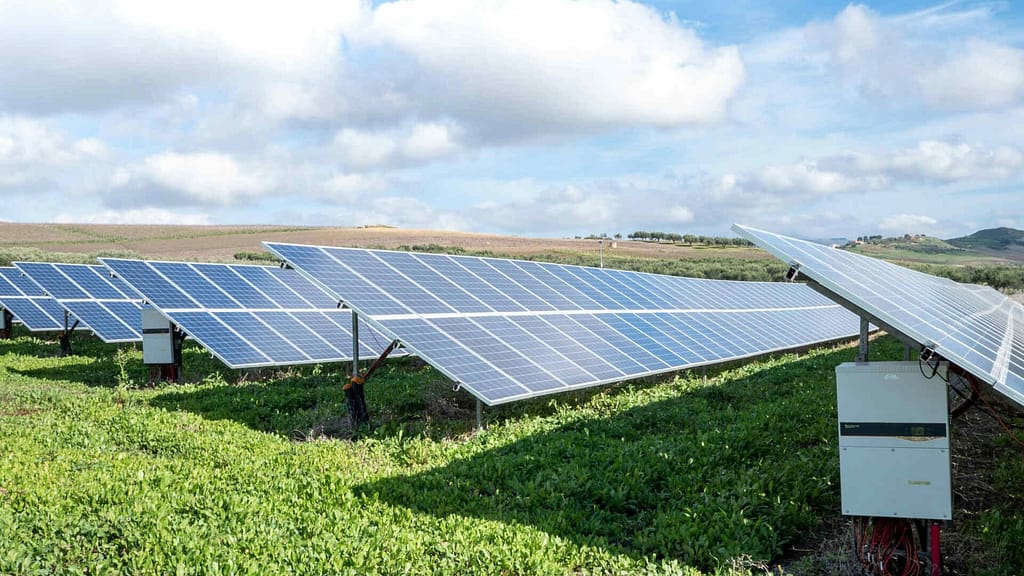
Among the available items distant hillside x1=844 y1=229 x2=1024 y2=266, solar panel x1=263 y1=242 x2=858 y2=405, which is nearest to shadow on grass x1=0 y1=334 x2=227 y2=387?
solar panel x1=263 y1=242 x2=858 y2=405

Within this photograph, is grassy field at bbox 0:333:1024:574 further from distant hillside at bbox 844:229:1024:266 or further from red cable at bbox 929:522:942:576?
distant hillside at bbox 844:229:1024:266

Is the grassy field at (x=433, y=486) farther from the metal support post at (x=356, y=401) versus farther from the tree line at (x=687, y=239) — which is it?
the tree line at (x=687, y=239)

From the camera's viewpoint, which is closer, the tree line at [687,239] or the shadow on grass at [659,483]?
the shadow on grass at [659,483]

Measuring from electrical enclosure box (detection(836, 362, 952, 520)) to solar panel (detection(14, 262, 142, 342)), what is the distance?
64.7ft

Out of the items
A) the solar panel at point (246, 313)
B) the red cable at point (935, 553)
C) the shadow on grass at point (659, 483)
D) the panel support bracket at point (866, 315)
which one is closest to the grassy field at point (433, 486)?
the shadow on grass at point (659, 483)

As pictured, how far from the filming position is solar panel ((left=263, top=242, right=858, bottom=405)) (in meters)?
11.6

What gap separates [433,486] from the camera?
8492mm

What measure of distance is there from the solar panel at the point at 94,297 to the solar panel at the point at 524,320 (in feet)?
35.7

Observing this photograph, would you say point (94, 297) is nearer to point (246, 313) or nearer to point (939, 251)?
point (246, 313)

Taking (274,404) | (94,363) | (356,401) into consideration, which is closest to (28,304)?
(94,363)

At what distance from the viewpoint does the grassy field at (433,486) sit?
6450mm

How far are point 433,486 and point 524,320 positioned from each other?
629 centimetres

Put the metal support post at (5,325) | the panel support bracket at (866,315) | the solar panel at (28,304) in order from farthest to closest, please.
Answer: the metal support post at (5,325) → the solar panel at (28,304) → the panel support bracket at (866,315)

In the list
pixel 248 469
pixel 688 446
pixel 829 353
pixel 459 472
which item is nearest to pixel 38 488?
pixel 248 469
